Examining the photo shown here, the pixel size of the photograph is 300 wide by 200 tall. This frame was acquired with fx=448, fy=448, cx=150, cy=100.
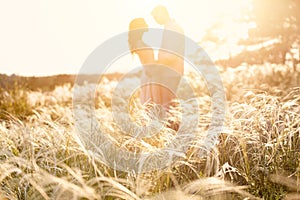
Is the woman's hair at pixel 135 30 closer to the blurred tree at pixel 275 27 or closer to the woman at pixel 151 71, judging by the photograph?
the woman at pixel 151 71

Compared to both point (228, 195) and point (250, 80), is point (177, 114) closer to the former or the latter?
point (228, 195)

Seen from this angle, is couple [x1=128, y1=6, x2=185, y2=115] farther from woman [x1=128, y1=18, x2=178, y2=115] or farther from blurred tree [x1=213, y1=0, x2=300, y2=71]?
blurred tree [x1=213, y1=0, x2=300, y2=71]

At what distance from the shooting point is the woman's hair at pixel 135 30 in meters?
6.41

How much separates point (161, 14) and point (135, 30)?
44cm

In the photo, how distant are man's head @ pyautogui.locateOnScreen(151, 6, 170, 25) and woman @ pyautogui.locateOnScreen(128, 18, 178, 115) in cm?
21

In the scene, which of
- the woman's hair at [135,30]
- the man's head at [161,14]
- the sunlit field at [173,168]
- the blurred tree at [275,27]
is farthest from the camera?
the blurred tree at [275,27]

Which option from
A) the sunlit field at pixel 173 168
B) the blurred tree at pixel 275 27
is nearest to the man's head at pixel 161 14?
the sunlit field at pixel 173 168

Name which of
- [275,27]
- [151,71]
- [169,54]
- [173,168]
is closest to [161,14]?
[169,54]

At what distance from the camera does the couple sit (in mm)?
6160

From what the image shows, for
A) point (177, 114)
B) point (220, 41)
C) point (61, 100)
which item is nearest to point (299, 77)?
point (220, 41)

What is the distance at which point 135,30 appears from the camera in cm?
642

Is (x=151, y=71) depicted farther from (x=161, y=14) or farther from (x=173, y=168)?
(x=173, y=168)

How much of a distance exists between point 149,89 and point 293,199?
388cm

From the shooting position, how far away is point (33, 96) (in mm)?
11062
